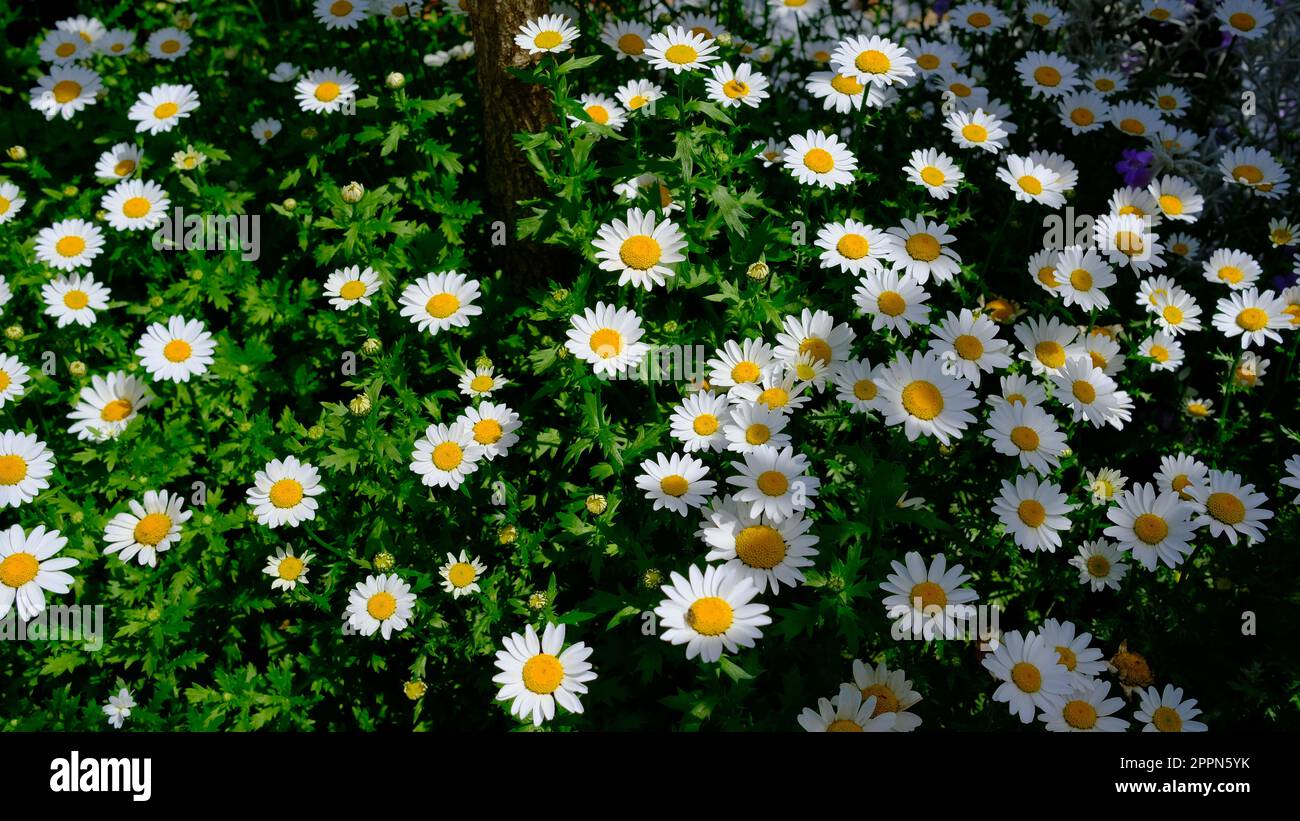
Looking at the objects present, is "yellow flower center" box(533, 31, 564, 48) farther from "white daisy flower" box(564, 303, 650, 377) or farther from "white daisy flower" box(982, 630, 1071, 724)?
"white daisy flower" box(982, 630, 1071, 724)

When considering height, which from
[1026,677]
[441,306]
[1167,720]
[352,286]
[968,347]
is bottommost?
[1167,720]

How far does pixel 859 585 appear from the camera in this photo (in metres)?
2.96

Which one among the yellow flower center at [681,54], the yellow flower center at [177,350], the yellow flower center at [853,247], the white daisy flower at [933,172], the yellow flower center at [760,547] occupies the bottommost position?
the yellow flower center at [760,547]

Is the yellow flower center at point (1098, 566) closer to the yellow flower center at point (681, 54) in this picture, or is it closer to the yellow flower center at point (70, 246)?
the yellow flower center at point (681, 54)

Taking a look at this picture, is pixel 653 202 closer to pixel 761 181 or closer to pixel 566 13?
pixel 761 181

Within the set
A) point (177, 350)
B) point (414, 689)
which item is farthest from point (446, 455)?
point (177, 350)

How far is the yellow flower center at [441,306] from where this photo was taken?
368 centimetres

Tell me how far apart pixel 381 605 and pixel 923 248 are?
2.32 metres

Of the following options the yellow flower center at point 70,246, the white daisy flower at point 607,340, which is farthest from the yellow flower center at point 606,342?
the yellow flower center at point 70,246

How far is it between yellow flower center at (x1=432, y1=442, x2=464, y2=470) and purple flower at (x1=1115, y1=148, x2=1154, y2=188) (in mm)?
3069

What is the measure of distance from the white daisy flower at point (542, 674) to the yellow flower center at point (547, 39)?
209 cm

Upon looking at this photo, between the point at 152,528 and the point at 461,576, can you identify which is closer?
the point at 461,576

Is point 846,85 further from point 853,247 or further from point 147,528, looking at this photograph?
point 147,528

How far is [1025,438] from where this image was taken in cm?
324
